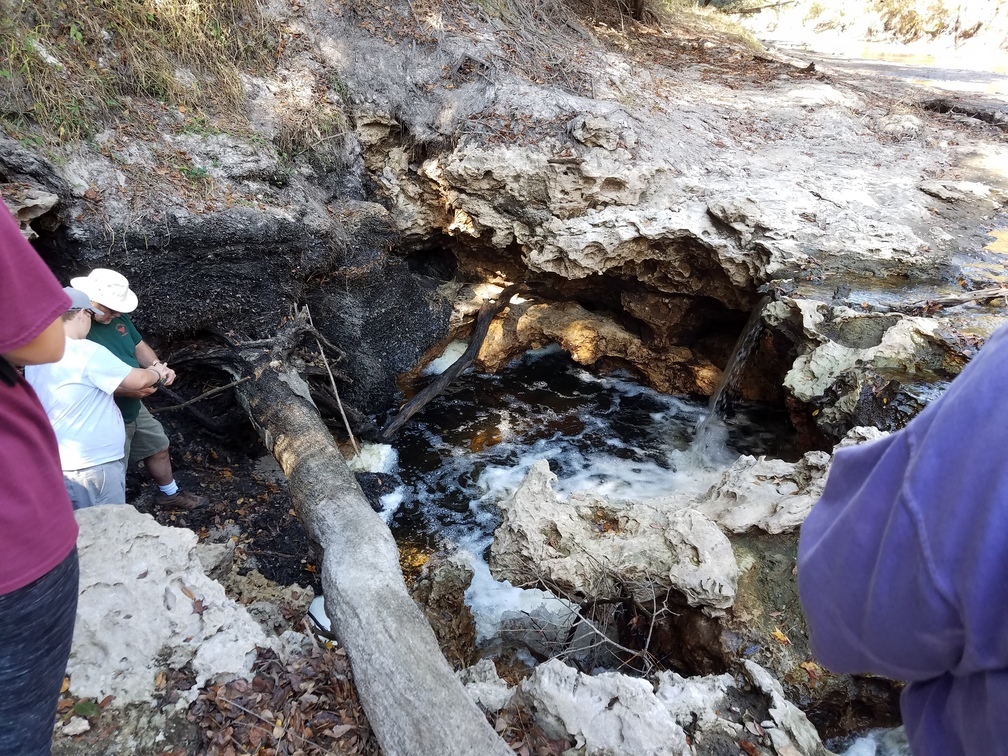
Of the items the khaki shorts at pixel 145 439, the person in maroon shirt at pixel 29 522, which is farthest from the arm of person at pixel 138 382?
the person in maroon shirt at pixel 29 522

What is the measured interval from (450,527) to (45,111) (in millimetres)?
4692

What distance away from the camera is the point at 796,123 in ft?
26.5

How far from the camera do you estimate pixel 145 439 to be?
393 cm

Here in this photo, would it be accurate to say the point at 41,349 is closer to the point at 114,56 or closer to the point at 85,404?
the point at 85,404

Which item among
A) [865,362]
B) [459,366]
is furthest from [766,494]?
[459,366]

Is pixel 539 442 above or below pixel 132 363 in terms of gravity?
below

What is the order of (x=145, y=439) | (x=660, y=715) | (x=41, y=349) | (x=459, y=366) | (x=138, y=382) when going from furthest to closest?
(x=459, y=366)
(x=145, y=439)
(x=138, y=382)
(x=660, y=715)
(x=41, y=349)

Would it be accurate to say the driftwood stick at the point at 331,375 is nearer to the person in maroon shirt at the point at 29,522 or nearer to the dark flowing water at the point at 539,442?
the dark flowing water at the point at 539,442

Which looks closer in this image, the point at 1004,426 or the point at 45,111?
the point at 1004,426

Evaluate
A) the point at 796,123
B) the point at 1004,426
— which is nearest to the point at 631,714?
A: the point at 1004,426

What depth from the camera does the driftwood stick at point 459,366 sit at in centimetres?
626

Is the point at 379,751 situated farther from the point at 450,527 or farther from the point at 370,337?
the point at 370,337

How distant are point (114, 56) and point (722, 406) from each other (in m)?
6.84

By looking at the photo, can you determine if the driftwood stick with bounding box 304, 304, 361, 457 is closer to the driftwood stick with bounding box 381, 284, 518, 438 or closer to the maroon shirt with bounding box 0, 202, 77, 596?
the driftwood stick with bounding box 381, 284, 518, 438
